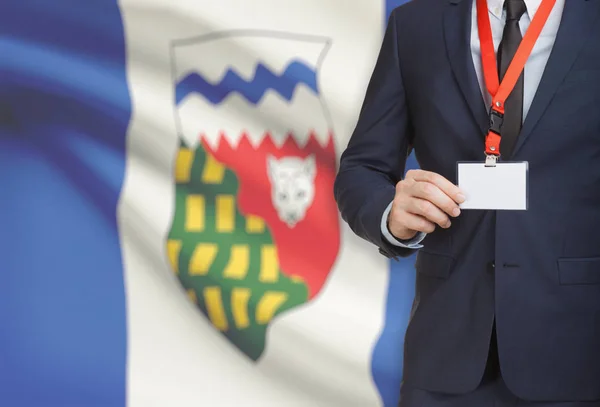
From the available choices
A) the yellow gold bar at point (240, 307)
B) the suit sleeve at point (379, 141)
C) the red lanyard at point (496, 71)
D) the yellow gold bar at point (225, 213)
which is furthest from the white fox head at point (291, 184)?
the red lanyard at point (496, 71)

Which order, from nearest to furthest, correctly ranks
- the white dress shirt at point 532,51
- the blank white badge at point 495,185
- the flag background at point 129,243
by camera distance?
the blank white badge at point 495,185
the white dress shirt at point 532,51
the flag background at point 129,243

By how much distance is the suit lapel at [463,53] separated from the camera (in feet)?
3.58

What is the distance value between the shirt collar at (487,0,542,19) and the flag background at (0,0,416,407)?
3.55 ft

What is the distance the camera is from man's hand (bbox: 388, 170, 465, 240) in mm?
A: 989

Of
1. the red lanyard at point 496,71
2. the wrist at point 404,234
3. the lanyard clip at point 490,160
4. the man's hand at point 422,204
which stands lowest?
the wrist at point 404,234

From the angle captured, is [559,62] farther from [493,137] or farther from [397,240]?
[397,240]

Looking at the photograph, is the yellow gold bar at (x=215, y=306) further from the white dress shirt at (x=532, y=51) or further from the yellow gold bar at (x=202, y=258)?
the white dress shirt at (x=532, y=51)

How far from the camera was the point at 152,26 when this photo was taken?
222cm

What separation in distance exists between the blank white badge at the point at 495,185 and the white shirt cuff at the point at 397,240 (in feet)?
0.39

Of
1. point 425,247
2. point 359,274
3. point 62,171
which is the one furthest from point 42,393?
point 425,247

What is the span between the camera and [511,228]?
1.08 meters

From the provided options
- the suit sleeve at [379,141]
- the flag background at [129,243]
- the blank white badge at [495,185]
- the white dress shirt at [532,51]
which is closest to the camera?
the blank white badge at [495,185]

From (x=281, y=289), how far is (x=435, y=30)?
119 cm

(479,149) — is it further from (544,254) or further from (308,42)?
(308,42)
